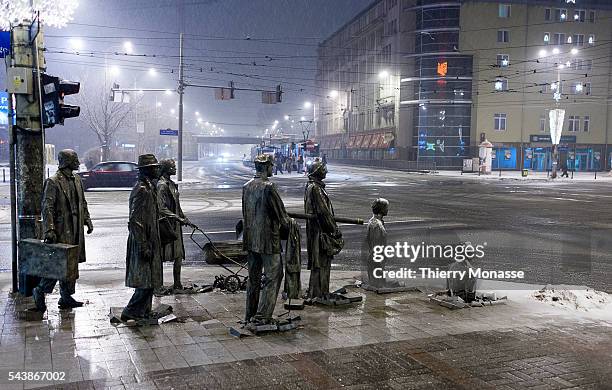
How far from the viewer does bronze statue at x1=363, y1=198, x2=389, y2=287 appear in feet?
26.4

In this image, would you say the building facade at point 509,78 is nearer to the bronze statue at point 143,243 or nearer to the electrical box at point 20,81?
the electrical box at point 20,81

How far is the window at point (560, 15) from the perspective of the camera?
2295 inches

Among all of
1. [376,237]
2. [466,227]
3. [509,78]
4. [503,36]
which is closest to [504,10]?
[503,36]

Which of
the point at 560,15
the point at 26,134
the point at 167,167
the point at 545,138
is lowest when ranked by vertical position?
the point at 167,167

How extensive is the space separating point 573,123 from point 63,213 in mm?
62142

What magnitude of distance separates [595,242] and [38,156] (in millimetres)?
12435

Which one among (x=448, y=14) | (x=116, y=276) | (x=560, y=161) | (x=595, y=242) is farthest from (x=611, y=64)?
(x=116, y=276)

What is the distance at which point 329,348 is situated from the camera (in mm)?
5695

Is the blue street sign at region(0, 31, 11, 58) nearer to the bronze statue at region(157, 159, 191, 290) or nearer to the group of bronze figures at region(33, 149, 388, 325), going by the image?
the group of bronze figures at region(33, 149, 388, 325)

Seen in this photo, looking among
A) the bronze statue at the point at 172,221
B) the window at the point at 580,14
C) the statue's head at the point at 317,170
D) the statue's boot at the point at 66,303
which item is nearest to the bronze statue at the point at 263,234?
the statue's head at the point at 317,170

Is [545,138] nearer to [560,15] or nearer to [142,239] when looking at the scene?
[560,15]

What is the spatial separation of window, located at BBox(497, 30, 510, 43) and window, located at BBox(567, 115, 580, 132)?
11.0 meters

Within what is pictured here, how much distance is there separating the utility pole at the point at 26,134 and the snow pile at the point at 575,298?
7.40 m

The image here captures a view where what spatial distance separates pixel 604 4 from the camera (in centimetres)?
5978
